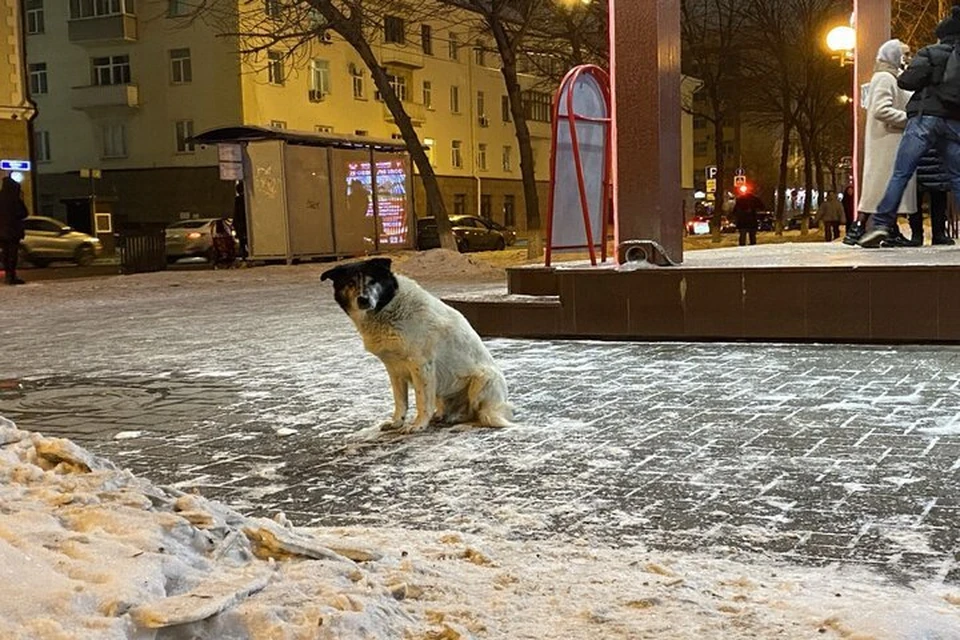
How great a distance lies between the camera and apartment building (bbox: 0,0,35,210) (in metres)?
36.4

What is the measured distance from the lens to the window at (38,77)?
49.6 metres

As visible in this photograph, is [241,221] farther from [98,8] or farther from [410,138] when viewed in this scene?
[98,8]

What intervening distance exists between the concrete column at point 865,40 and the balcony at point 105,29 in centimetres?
3731

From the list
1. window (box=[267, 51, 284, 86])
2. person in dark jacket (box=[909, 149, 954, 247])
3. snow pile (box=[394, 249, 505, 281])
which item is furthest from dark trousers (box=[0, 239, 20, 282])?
window (box=[267, 51, 284, 86])

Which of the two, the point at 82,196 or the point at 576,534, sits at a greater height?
the point at 82,196

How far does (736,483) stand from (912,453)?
1002 mm

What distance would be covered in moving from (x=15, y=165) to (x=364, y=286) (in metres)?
34.3

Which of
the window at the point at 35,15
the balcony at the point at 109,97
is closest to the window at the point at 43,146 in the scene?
the balcony at the point at 109,97

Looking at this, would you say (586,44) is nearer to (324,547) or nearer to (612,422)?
(612,422)

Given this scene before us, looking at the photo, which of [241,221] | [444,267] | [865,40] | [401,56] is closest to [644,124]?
[865,40]

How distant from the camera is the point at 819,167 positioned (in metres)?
53.6

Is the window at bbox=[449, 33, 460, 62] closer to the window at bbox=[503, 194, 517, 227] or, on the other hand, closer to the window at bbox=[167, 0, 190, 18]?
the window at bbox=[503, 194, 517, 227]

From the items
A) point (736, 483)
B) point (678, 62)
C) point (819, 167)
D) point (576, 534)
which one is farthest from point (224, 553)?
point (819, 167)

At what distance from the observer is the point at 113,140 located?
48.6m
